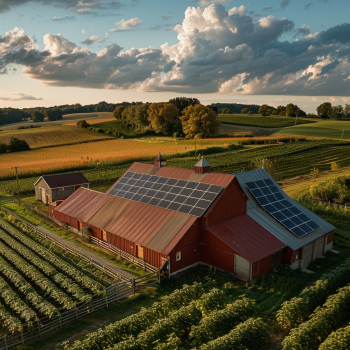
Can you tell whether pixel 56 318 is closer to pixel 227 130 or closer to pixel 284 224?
pixel 284 224

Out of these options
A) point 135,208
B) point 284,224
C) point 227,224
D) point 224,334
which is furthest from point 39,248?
point 284,224

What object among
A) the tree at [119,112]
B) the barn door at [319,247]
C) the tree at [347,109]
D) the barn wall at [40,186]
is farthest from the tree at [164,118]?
the barn door at [319,247]

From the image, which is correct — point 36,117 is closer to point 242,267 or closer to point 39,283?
point 39,283

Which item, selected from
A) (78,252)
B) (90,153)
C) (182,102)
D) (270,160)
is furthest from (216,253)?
(182,102)

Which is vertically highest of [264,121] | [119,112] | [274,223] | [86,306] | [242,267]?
[119,112]

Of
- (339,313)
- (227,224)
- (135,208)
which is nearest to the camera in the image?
(339,313)

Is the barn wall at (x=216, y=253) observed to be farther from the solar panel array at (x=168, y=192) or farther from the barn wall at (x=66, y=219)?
the barn wall at (x=66, y=219)
